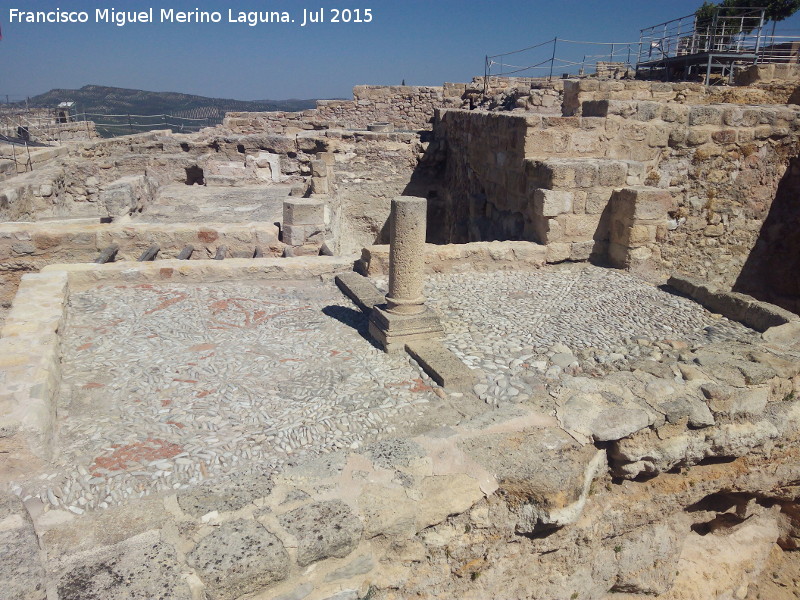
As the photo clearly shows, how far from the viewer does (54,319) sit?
17.6 ft

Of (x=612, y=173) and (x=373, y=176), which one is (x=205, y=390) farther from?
(x=373, y=176)

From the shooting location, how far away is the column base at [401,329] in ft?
17.9

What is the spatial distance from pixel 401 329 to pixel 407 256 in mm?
701

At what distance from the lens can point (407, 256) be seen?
5.61 m

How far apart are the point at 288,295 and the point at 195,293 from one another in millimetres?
1058

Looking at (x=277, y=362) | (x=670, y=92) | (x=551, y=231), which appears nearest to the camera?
(x=277, y=362)

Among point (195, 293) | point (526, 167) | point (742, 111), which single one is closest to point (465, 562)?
point (195, 293)

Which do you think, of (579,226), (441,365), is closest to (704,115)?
(579,226)

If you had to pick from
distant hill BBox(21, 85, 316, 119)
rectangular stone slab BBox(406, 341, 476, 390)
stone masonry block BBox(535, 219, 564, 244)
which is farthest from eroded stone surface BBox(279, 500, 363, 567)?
distant hill BBox(21, 85, 316, 119)

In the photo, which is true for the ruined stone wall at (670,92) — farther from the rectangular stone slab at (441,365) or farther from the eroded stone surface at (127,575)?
the eroded stone surface at (127,575)

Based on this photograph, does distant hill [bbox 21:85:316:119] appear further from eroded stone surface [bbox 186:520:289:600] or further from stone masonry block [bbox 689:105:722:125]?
eroded stone surface [bbox 186:520:289:600]

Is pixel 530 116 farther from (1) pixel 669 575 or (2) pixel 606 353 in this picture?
(1) pixel 669 575

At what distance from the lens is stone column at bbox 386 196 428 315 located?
5.53 m

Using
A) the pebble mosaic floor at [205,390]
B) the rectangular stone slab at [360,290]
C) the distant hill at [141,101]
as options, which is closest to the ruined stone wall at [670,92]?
the rectangular stone slab at [360,290]
